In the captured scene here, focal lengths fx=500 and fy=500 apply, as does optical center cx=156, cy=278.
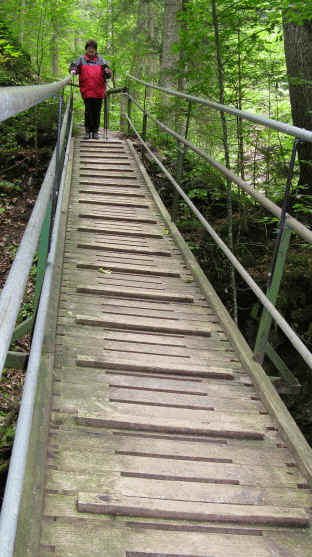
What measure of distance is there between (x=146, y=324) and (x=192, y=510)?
1.56 meters

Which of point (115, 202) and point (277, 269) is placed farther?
point (115, 202)

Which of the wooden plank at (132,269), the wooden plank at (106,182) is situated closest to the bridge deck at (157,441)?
the wooden plank at (132,269)

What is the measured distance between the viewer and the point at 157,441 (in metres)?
2.21

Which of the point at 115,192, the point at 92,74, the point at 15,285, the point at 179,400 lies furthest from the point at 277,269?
the point at 92,74

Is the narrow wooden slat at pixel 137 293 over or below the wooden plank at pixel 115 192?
below

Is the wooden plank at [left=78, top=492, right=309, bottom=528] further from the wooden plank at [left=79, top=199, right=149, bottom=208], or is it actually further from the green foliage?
the green foliage

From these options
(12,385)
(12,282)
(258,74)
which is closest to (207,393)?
(12,282)

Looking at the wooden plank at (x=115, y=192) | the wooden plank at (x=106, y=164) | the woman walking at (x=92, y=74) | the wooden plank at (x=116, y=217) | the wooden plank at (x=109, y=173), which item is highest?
the woman walking at (x=92, y=74)

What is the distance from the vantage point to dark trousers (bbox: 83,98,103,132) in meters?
9.16

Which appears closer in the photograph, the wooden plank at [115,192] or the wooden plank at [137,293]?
the wooden plank at [137,293]

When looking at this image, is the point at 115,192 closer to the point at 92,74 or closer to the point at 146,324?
the point at 146,324

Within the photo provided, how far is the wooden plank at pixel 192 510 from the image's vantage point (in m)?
1.78

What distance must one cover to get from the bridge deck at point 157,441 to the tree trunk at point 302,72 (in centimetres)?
332

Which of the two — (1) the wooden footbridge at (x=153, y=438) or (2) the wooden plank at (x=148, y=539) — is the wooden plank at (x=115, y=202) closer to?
(1) the wooden footbridge at (x=153, y=438)
